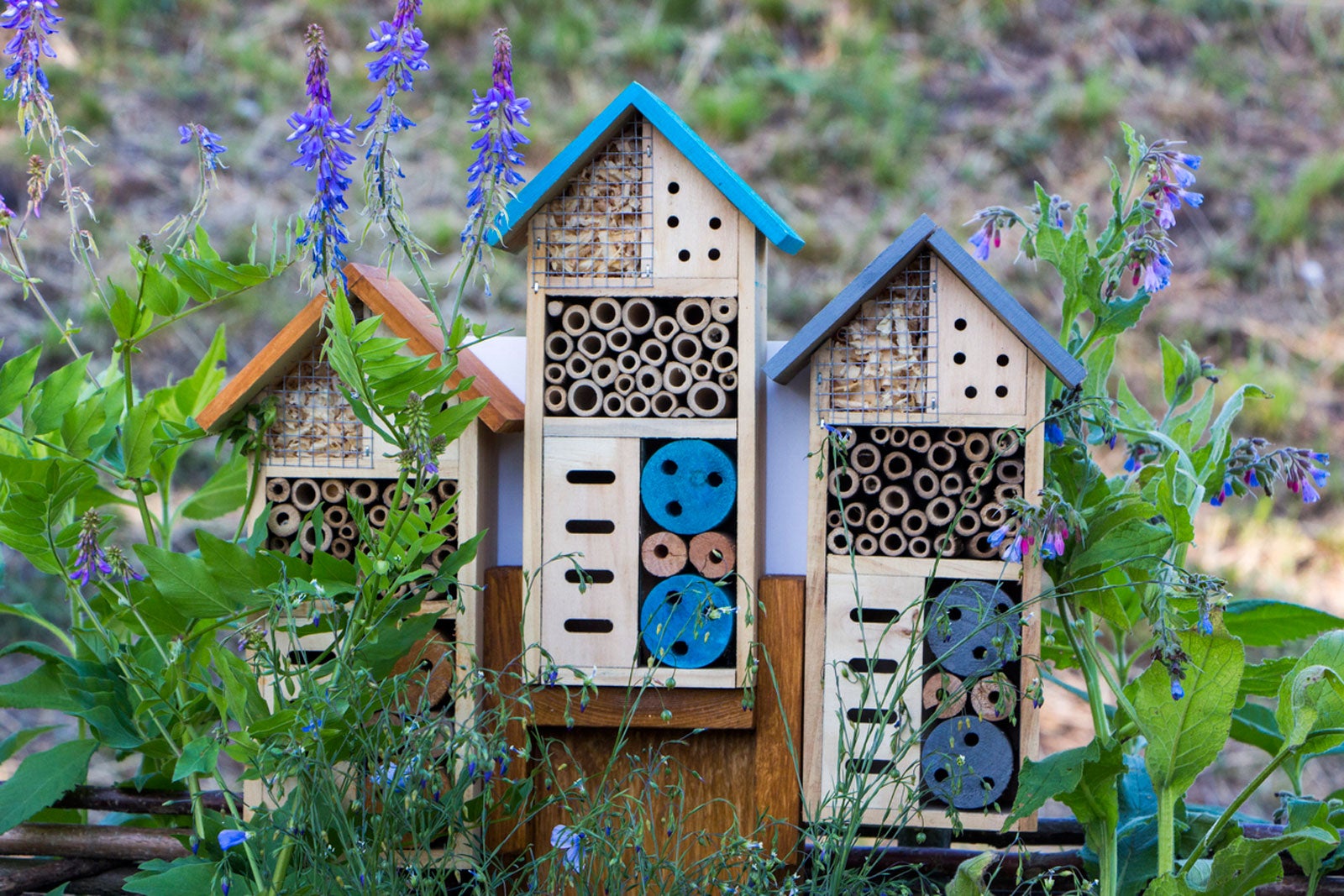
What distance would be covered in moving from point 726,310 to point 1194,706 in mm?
714

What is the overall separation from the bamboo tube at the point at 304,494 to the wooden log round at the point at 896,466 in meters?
0.74

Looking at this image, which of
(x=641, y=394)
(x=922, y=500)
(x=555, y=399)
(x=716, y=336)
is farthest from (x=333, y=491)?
(x=922, y=500)

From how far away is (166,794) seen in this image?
1.56 meters

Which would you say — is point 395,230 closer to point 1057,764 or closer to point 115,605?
point 115,605

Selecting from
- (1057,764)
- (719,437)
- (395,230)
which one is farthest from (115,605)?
(1057,764)

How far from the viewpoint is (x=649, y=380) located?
1505 millimetres

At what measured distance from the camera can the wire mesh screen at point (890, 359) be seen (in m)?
1.46

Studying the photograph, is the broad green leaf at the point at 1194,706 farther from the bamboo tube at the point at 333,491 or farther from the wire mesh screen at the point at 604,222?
the bamboo tube at the point at 333,491

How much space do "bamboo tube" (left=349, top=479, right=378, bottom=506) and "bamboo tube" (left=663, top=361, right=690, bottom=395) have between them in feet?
1.35

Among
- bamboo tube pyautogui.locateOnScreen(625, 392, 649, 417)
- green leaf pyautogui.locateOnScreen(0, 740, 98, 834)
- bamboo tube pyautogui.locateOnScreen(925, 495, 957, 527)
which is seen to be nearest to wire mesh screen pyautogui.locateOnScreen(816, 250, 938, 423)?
bamboo tube pyautogui.locateOnScreen(925, 495, 957, 527)

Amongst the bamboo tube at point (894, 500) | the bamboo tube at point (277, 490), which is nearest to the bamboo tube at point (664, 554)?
the bamboo tube at point (894, 500)

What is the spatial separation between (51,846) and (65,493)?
1.82ft

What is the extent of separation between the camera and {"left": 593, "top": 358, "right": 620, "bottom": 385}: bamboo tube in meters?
1.51

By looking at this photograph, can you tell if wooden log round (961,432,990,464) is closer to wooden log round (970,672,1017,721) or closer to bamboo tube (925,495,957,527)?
bamboo tube (925,495,957,527)
